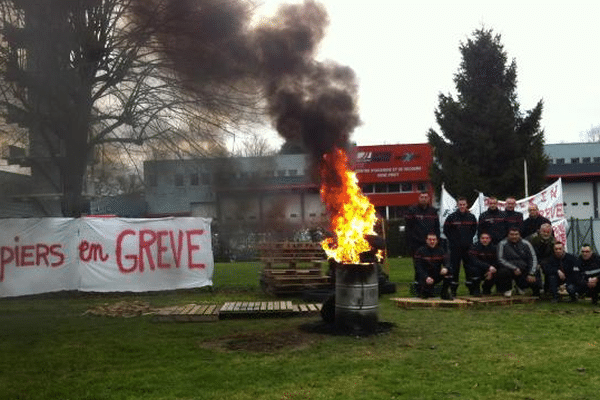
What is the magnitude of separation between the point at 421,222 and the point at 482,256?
1.26 metres

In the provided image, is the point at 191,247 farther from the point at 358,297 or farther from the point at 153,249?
the point at 358,297

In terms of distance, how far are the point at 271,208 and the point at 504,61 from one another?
1644 cm

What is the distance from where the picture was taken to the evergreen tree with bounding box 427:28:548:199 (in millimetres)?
24547

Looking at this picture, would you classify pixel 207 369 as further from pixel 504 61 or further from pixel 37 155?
pixel 504 61

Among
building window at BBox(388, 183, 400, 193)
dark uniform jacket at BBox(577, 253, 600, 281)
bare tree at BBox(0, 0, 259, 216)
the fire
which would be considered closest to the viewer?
the fire

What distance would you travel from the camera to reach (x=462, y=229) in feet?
34.4

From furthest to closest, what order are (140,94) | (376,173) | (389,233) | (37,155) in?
1. (376,173)
2. (389,233)
3. (140,94)
4. (37,155)

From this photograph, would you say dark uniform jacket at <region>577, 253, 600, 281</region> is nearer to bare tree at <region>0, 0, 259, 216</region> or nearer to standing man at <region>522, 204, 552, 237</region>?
standing man at <region>522, 204, 552, 237</region>

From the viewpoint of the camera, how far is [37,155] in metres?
12.7

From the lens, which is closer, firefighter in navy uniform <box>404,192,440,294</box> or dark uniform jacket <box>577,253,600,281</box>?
dark uniform jacket <box>577,253,600,281</box>

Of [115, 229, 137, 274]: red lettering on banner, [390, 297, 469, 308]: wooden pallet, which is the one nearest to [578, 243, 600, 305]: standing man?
[390, 297, 469, 308]: wooden pallet

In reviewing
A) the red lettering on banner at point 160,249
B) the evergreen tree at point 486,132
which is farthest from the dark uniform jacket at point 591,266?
the evergreen tree at point 486,132

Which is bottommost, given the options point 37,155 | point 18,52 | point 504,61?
point 37,155

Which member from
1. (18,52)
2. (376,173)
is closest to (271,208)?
(18,52)
